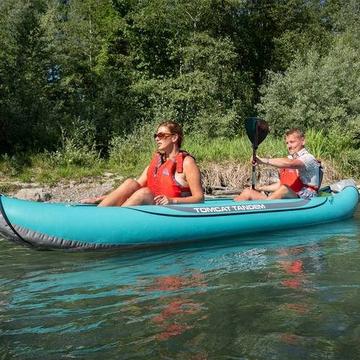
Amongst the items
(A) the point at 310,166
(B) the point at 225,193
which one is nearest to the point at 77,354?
(A) the point at 310,166

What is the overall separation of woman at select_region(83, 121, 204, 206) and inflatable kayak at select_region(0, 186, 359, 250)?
0.18 meters

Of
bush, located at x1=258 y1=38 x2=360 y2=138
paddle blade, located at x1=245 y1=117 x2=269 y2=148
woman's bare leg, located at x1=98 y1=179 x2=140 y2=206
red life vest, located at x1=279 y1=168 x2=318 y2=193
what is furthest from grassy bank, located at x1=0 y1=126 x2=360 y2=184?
woman's bare leg, located at x1=98 y1=179 x2=140 y2=206

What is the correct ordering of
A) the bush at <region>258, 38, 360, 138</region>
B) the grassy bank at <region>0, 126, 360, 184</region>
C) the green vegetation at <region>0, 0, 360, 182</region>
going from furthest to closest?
the bush at <region>258, 38, 360, 138</region> < the green vegetation at <region>0, 0, 360, 182</region> < the grassy bank at <region>0, 126, 360, 184</region>

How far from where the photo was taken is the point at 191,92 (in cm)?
1591

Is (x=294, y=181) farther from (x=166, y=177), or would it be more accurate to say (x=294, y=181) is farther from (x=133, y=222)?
(x=133, y=222)

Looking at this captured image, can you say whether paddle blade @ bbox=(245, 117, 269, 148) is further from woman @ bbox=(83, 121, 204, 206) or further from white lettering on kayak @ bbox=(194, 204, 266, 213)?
woman @ bbox=(83, 121, 204, 206)

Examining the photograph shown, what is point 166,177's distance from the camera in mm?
5367

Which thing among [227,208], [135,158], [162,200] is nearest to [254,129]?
[227,208]

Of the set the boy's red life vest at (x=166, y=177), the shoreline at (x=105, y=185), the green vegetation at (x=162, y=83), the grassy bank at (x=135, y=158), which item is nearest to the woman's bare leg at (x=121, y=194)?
the boy's red life vest at (x=166, y=177)

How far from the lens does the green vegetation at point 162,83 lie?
11938mm

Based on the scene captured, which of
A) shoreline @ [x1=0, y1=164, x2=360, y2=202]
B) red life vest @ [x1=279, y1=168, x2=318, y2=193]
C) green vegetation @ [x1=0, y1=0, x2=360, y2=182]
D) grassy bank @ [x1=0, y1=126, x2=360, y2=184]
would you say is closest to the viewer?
red life vest @ [x1=279, y1=168, x2=318, y2=193]

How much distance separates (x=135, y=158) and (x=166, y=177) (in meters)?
6.70

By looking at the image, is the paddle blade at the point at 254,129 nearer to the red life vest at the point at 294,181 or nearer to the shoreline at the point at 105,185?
the red life vest at the point at 294,181

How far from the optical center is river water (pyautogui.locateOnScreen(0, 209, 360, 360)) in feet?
8.62
